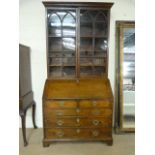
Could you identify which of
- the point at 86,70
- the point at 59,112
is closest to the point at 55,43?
the point at 86,70

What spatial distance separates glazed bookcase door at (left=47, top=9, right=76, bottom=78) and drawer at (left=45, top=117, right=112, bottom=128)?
0.75 metres

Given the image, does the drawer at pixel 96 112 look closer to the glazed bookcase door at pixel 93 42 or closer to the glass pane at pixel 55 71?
the glazed bookcase door at pixel 93 42

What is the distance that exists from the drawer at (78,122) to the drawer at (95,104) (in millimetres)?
188

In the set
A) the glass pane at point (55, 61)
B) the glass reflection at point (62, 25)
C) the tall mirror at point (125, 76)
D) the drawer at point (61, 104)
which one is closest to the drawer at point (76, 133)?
the drawer at point (61, 104)

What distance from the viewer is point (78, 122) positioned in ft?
9.52

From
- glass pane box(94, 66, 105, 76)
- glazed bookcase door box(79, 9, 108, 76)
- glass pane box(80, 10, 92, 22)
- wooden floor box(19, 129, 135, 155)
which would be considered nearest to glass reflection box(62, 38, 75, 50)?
glazed bookcase door box(79, 9, 108, 76)

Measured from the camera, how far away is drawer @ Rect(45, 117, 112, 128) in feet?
9.48

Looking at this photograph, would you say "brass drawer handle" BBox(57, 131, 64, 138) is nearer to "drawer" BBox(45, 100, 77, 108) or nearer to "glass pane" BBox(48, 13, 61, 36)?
"drawer" BBox(45, 100, 77, 108)

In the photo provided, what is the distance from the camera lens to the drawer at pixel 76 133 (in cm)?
292
